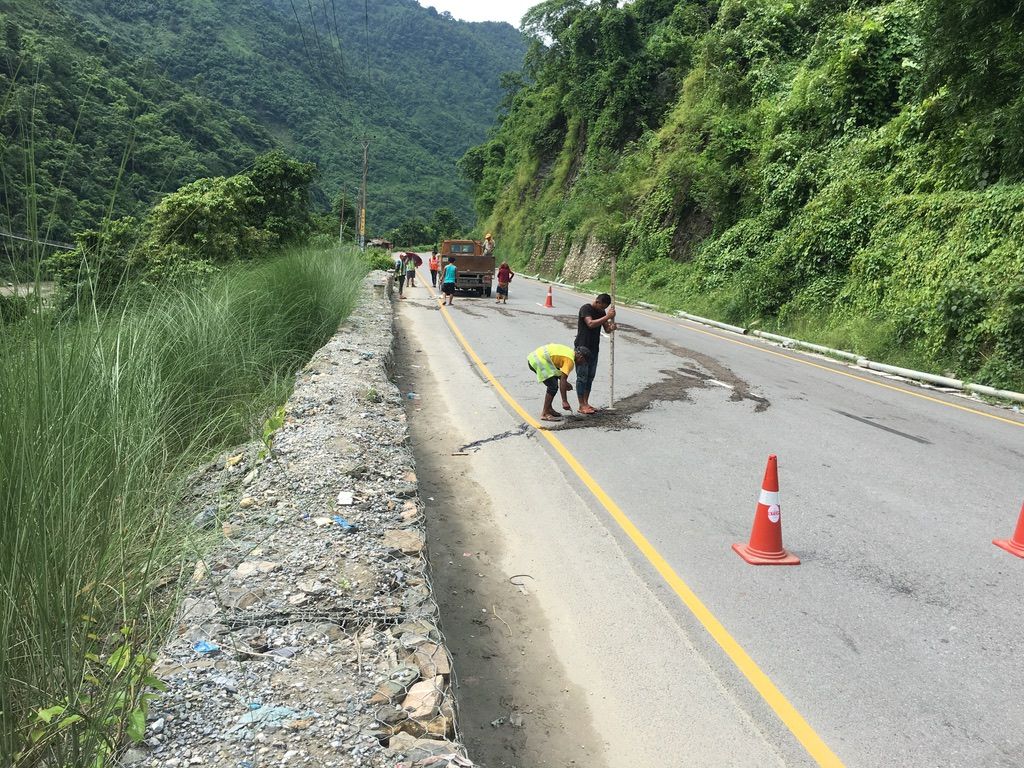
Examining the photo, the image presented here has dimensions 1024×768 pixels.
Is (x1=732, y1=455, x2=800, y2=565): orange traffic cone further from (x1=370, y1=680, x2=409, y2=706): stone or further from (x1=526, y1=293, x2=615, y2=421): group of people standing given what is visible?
(x1=526, y1=293, x2=615, y2=421): group of people standing

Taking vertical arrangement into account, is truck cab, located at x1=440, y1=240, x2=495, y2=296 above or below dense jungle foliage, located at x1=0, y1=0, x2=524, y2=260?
below

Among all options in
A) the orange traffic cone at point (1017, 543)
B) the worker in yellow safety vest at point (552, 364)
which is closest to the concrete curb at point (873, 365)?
the orange traffic cone at point (1017, 543)

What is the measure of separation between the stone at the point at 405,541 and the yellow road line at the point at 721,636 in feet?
5.33

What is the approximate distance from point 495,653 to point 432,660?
2.93 feet

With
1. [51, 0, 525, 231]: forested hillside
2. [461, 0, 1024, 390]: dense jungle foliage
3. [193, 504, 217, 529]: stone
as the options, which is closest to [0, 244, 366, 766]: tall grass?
[193, 504, 217, 529]: stone

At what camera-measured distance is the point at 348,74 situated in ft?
153

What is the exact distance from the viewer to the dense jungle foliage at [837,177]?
1435cm

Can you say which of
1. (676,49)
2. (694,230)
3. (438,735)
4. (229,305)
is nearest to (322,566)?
(438,735)

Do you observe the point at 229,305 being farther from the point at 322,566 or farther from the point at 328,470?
the point at 322,566

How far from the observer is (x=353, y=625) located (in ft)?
12.0

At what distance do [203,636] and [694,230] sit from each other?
28.7m

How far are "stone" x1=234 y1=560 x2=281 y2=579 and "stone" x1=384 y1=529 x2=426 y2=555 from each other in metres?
0.72

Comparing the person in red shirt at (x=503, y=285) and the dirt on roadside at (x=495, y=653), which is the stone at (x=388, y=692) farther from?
the person in red shirt at (x=503, y=285)

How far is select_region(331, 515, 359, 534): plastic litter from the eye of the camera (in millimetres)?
4719
